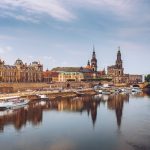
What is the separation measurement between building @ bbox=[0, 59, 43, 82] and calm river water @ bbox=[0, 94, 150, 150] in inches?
1634

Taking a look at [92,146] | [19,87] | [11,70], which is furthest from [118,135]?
[11,70]

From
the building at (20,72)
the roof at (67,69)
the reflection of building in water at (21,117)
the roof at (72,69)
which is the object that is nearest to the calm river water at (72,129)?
the reflection of building in water at (21,117)

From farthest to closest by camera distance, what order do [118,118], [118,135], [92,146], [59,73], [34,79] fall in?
[59,73]
[34,79]
[118,118]
[118,135]
[92,146]

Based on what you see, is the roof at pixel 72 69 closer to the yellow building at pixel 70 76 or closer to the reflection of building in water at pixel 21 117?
the yellow building at pixel 70 76

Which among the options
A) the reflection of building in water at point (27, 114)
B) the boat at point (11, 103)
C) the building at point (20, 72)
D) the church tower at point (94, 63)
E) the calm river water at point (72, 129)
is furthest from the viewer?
the church tower at point (94, 63)

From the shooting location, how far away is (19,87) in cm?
9744

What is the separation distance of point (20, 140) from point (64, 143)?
17.0 feet

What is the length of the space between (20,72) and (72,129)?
70141 millimetres

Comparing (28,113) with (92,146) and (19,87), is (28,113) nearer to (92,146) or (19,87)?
(92,146)

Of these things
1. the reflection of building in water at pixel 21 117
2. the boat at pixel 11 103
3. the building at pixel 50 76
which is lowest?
the reflection of building in water at pixel 21 117

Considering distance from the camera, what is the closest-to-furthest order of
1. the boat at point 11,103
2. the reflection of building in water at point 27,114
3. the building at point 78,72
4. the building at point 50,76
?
the reflection of building in water at point 27,114
the boat at point 11,103
the building at point 50,76
the building at point 78,72

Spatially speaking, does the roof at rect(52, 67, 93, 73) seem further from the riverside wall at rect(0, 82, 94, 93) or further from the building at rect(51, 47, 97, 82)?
the riverside wall at rect(0, 82, 94, 93)

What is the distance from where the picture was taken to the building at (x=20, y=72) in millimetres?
104844

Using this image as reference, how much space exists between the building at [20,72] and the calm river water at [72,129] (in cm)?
4151
